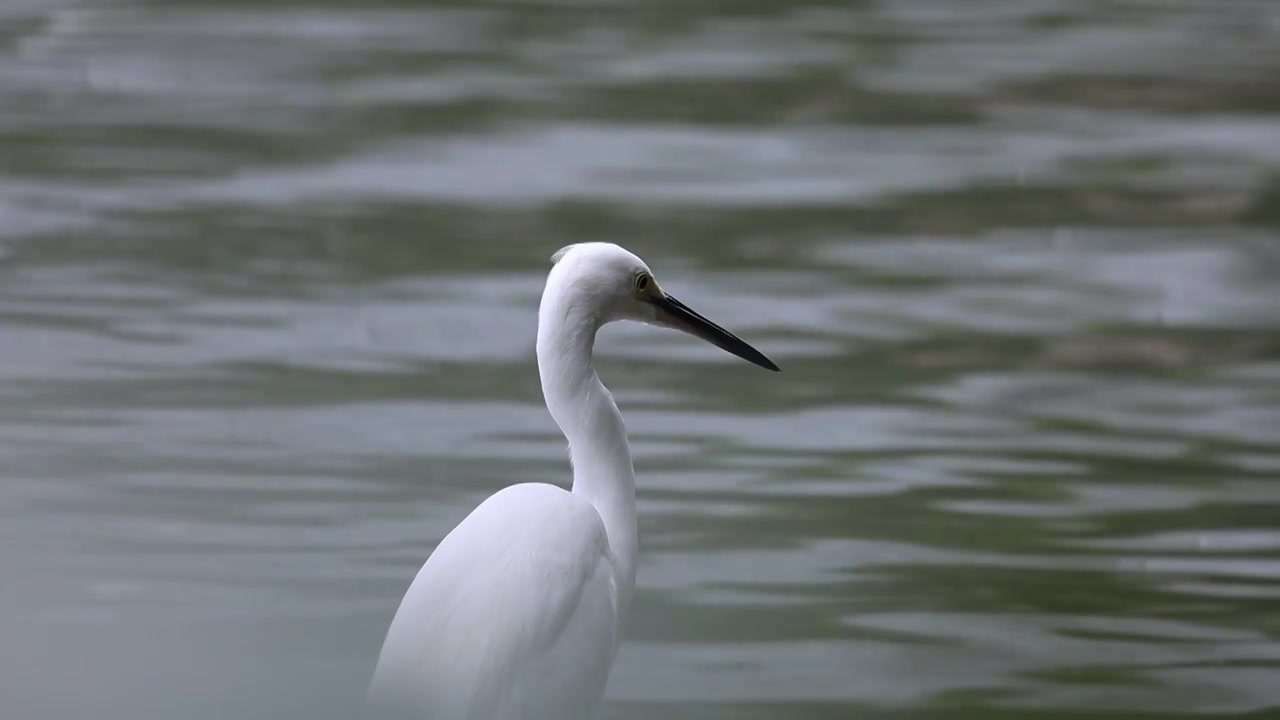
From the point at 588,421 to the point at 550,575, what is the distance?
324 mm

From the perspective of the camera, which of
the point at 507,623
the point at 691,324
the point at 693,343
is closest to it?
the point at 507,623

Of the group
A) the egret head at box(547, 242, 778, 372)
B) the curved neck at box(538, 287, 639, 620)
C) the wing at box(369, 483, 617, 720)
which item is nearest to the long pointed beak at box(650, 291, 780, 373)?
the egret head at box(547, 242, 778, 372)

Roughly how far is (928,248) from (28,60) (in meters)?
4.49

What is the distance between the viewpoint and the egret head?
3.05 m

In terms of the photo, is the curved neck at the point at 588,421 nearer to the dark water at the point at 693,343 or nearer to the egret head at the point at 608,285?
the egret head at the point at 608,285

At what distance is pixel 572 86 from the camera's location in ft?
30.6

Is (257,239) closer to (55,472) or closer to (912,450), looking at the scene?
(55,472)

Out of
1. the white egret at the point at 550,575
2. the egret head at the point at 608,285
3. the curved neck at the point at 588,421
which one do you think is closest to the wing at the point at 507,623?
the white egret at the point at 550,575

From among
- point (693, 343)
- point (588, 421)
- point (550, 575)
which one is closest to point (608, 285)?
point (588, 421)

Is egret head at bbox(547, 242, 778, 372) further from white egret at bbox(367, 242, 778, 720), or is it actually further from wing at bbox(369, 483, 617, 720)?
wing at bbox(369, 483, 617, 720)

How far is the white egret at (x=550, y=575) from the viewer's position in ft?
9.05

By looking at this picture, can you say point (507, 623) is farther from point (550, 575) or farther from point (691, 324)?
point (691, 324)

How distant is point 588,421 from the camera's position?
3.11 metres

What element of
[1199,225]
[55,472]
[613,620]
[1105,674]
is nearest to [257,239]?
[55,472]
